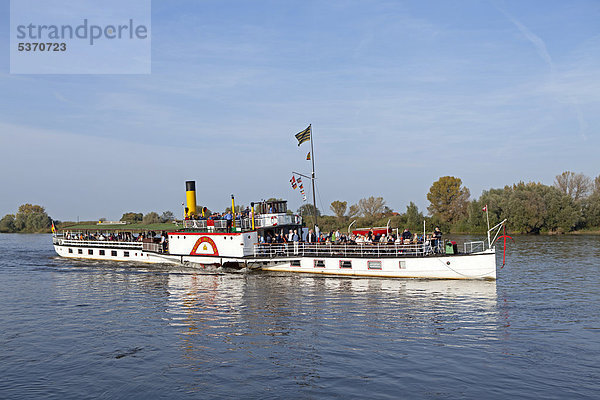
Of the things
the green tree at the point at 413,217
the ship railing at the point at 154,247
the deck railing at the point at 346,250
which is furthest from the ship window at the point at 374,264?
the green tree at the point at 413,217

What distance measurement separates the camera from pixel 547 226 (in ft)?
245

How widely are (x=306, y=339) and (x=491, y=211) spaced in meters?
67.9

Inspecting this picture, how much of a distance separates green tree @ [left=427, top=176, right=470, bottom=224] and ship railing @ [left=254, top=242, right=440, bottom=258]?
6611 centimetres

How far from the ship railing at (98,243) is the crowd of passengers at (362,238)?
14164 mm

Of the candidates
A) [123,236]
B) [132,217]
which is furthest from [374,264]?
[132,217]

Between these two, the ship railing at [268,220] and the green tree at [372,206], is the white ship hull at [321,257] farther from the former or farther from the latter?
the green tree at [372,206]

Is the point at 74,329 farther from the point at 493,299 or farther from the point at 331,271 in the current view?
the point at 493,299

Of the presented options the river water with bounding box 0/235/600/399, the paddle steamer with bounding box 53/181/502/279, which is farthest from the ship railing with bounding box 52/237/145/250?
the river water with bounding box 0/235/600/399

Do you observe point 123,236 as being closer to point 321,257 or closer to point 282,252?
point 282,252

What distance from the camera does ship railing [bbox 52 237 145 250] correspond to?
45.3 meters

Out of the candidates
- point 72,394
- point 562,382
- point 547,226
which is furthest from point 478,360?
point 547,226

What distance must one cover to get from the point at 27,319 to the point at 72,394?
11.3 meters

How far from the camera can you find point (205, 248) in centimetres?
3759

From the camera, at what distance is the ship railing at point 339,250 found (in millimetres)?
30867
